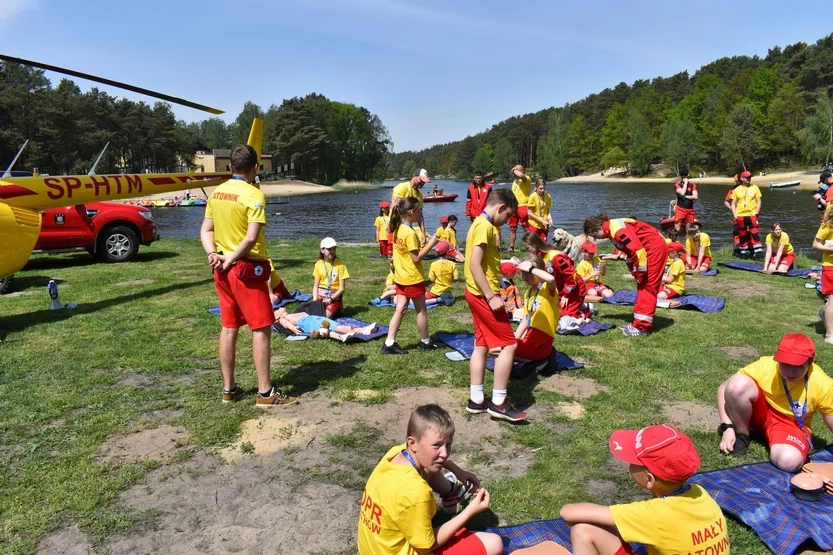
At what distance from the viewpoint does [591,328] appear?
286 inches

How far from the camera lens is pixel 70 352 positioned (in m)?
6.27

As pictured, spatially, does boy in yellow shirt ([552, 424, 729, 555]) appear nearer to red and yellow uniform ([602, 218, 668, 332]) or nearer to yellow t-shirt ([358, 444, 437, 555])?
yellow t-shirt ([358, 444, 437, 555])

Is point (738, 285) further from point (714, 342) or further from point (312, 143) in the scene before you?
point (312, 143)

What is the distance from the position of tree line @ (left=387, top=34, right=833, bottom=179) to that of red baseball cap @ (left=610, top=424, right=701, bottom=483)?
7169 centimetres

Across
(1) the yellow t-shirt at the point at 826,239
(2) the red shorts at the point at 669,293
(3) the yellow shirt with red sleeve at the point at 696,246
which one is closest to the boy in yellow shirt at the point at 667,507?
(1) the yellow t-shirt at the point at 826,239

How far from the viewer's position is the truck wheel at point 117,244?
12.8 metres

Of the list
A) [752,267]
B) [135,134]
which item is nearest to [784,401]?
[752,267]

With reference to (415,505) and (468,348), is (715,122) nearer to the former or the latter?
(468,348)

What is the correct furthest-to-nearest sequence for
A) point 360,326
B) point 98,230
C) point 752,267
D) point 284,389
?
point 98,230
point 752,267
point 360,326
point 284,389

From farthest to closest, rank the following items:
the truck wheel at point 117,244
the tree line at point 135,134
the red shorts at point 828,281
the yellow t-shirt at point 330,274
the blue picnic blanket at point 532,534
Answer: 1. the tree line at point 135,134
2. the truck wheel at point 117,244
3. the yellow t-shirt at point 330,274
4. the red shorts at point 828,281
5. the blue picnic blanket at point 532,534

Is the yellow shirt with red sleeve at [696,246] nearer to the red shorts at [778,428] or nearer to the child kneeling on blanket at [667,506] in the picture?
the red shorts at [778,428]

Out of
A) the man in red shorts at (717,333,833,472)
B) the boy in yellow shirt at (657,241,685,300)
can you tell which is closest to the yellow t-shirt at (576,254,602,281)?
the boy in yellow shirt at (657,241,685,300)

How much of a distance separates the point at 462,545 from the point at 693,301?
7.25 meters

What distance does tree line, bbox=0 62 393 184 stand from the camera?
58000mm
